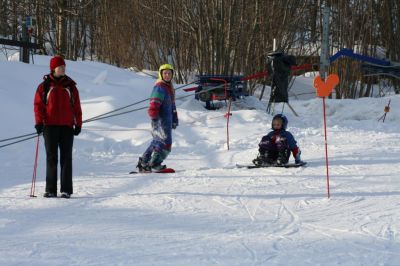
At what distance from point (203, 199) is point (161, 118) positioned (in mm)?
2378

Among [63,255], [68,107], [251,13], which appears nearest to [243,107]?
[251,13]

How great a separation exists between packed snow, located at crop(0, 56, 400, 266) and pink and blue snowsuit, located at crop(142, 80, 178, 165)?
485 mm

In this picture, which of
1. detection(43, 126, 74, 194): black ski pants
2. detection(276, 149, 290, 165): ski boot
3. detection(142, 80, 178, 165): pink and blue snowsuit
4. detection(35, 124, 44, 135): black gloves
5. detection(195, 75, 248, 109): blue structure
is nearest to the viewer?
detection(35, 124, 44, 135): black gloves

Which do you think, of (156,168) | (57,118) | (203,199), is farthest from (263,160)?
(57,118)

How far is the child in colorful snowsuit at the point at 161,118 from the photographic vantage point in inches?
335

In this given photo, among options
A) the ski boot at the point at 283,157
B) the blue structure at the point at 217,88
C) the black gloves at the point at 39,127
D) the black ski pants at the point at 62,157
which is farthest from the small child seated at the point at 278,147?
the blue structure at the point at 217,88

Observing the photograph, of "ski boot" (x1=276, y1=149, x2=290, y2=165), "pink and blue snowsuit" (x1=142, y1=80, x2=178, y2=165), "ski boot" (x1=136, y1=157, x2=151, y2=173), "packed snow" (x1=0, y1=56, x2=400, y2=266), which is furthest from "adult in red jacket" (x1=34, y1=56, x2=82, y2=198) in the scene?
"ski boot" (x1=276, y1=149, x2=290, y2=165)

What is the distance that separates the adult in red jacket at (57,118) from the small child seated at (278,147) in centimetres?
312

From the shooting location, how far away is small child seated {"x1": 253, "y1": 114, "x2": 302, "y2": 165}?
8791mm

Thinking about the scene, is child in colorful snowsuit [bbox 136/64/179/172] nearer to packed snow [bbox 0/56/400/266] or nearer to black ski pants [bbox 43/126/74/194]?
packed snow [bbox 0/56/400/266]

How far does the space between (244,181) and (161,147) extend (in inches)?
63.2

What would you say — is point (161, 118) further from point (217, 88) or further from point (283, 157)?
point (217, 88)

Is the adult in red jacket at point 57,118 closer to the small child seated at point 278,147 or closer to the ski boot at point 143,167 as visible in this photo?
the ski boot at point 143,167

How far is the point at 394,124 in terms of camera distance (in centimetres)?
1373
